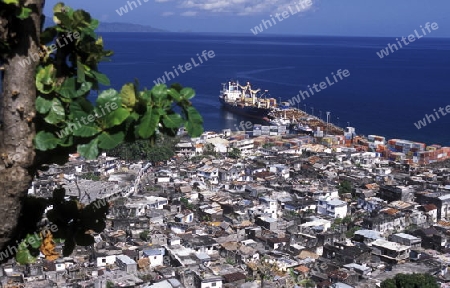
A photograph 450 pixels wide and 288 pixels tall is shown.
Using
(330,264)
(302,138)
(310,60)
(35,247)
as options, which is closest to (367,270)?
(330,264)

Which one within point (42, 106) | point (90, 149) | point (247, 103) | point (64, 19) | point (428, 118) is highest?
point (64, 19)

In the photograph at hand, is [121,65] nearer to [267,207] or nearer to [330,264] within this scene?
[267,207]

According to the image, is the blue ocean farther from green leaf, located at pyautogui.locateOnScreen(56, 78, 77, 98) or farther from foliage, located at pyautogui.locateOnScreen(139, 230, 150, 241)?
green leaf, located at pyautogui.locateOnScreen(56, 78, 77, 98)

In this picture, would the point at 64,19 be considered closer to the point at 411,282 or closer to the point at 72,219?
the point at 72,219


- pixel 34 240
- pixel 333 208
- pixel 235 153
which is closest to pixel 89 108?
pixel 34 240

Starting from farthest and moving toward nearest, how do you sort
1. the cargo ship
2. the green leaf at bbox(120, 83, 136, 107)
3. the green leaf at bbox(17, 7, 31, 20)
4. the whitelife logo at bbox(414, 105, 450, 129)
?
the cargo ship < the whitelife logo at bbox(414, 105, 450, 129) < the green leaf at bbox(120, 83, 136, 107) < the green leaf at bbox(17, 7, 31, 20)

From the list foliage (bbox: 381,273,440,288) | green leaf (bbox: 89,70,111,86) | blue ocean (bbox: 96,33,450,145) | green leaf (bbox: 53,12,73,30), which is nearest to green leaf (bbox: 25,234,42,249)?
green leaf (bbox: 89,70,111,86)

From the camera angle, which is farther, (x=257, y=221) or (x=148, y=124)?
(x=257, y=221)
